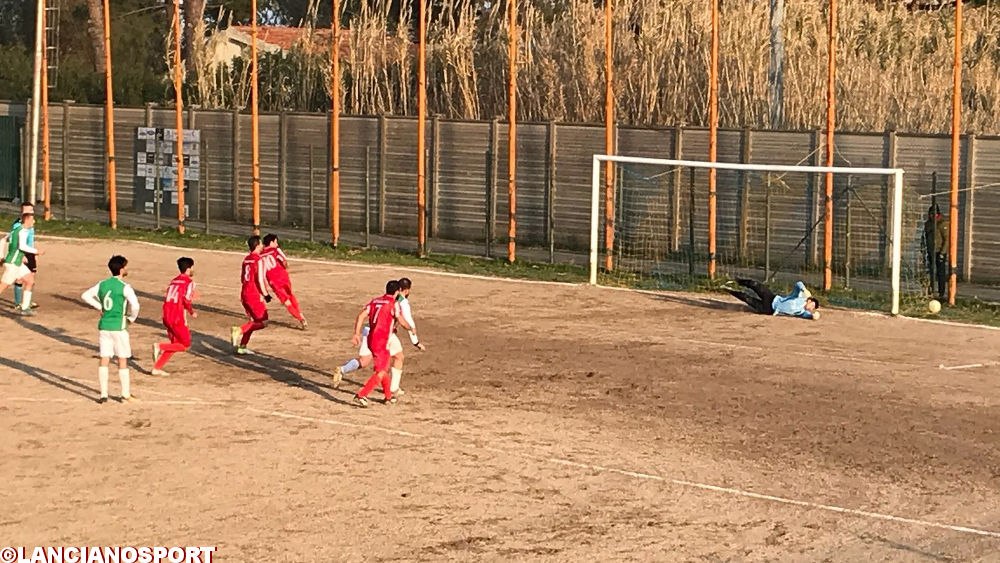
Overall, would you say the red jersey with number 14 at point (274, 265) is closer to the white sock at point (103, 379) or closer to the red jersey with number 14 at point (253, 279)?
the red jersey with number 14 at point (253, 279)

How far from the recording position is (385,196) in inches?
1634

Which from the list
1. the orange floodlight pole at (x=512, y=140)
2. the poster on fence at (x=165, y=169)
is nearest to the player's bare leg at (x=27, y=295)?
the orange floodlight pole at (x=512, y=140)

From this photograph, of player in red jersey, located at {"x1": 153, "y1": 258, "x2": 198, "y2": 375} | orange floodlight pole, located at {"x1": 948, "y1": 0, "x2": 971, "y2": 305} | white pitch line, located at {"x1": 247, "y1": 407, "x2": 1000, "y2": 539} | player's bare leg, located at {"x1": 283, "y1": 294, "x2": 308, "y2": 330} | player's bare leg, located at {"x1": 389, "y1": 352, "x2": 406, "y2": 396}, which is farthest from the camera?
orange floodlight pole, located at {"x1": 948, "y1": 0, "x2": 971, "y2": 305}

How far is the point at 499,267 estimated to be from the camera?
35688 millimetres

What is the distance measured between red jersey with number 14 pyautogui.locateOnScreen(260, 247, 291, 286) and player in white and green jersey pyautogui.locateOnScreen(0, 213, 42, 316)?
4.46m

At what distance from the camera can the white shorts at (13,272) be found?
1078 inches

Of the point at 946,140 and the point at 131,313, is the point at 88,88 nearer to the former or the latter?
the point at 946,140

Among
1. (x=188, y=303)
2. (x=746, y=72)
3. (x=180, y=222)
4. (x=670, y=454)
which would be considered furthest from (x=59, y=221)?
(x=670, y=454)

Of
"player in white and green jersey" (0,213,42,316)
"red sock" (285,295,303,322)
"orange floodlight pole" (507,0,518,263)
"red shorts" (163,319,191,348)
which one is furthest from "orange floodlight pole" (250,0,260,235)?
"red shorts" (163,319,191,348)

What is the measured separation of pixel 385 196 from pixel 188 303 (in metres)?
19.7

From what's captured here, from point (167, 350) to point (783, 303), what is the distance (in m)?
11.4

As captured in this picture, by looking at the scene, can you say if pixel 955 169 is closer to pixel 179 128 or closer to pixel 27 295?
pixel 27 295

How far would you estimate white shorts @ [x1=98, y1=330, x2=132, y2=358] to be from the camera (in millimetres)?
20344

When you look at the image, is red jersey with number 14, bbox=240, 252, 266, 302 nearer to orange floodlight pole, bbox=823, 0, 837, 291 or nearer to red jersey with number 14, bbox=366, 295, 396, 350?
red jersey with number 14, bbox=366, 295, 396, 350
